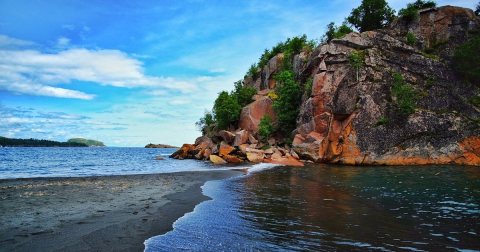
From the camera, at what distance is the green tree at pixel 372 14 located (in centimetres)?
4806

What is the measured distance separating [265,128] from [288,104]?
6145 mm

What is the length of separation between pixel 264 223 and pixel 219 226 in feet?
4.58

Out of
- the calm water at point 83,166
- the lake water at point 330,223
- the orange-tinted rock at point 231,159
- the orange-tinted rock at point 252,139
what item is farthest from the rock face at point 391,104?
the lake water at point 330,223

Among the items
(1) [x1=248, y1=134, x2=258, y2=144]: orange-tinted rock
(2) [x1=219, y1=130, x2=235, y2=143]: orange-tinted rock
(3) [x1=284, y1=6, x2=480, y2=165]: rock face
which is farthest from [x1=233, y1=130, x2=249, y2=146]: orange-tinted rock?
Result: (3) [x1=284, y1=6, x2=480, y2=165]: rock face

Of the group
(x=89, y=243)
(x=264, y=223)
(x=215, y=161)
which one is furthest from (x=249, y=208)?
(x=215, y=161)

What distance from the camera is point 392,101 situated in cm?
3584

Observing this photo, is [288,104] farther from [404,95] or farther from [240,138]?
[404,95]

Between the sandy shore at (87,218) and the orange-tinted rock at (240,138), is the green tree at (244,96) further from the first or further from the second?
the sandy shore at (87,218)

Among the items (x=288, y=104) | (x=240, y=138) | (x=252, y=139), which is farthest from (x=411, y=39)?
(x=240, y=138)

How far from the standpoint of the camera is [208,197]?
12438 millimetres

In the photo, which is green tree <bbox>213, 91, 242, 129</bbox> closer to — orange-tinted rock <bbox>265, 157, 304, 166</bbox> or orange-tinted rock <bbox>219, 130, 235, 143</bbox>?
orange-tinted rock <bbox>219, 130, 235, 143</bbox>

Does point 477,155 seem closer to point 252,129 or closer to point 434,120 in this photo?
point 434,120

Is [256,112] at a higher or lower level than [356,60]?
lower

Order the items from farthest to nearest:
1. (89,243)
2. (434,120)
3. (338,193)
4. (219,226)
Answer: (434,120) → (338,193) → (219,226) → (89,243)
